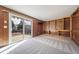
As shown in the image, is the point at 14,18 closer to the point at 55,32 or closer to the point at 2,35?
the point at 2,35

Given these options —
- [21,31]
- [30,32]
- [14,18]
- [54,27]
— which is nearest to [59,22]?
[54,27]

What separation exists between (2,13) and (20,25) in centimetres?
275

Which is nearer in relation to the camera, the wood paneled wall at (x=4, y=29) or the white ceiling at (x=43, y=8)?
the white ceiling at (x=43, y=8)

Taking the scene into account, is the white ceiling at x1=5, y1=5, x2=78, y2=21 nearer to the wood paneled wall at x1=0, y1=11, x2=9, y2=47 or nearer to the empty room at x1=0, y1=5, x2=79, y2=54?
the empty room at x1=0, y1=5, x2=79, y2=54

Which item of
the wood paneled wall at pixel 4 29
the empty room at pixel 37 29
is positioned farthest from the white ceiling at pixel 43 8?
the wood paneled wall at pixel 4 29

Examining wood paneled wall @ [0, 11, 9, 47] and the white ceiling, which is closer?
the white ceiling

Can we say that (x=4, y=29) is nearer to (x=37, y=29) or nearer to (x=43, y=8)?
(x=43, y=8)

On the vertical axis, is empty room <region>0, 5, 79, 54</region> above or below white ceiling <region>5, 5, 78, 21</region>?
below

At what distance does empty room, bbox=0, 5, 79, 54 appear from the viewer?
15.8 ft

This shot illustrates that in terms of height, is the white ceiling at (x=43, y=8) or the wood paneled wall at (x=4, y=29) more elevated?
the white ceiling at (x=43, y=8)

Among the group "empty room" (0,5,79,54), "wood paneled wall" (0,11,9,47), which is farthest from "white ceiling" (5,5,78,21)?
"wood paneled wall" (0,11,9,47)

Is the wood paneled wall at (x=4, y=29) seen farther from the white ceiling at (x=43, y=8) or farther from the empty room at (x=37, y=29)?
the white ceiling at (x=43, y=8)

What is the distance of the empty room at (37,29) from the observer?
4.82m

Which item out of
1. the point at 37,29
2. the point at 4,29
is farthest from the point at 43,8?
the point at 37,29
